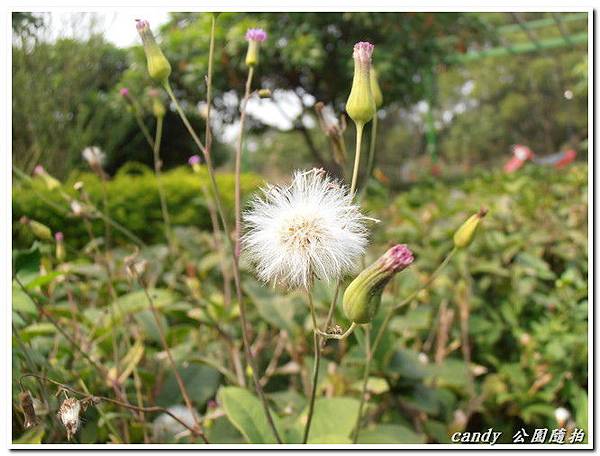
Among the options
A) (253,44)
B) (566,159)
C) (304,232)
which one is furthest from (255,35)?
(566,159)

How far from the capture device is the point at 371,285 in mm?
463

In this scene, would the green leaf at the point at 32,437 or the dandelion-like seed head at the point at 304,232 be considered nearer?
the dandelion-like seed head at the point at 304,232

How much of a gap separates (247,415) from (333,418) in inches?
5.4

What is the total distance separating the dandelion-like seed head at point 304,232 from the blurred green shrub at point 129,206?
1.45 m

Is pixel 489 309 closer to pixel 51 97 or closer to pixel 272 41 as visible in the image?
pixel 51 97

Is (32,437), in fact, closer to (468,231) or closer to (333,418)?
(333,418)

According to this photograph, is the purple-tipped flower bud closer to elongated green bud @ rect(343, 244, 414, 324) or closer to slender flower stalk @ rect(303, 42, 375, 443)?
slender flower stalk @ rect(303, 42, 375, 443)

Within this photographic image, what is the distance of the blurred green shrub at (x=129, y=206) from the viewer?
209cm

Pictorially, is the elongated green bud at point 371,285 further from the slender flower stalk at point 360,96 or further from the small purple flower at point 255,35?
the small purple flower at point 255,35

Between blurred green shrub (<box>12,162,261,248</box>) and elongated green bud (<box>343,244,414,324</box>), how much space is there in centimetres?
153

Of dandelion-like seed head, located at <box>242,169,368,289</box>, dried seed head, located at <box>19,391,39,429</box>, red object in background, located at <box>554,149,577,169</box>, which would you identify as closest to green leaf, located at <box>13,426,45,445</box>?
dried seed head, located at <box>19,391,39,429</box>

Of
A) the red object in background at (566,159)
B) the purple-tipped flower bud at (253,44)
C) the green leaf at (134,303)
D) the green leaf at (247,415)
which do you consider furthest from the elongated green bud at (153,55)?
the red object in background at (566,159)

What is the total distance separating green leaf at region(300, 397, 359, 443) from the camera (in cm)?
78
